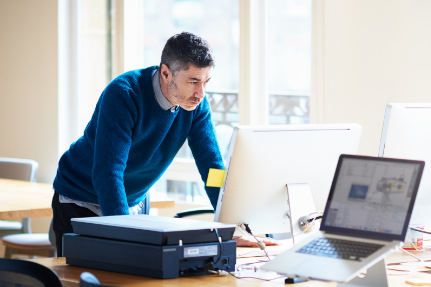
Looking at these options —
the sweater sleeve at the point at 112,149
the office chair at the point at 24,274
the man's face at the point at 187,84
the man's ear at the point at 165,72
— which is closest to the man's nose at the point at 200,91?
the man's face at the point at 187,84

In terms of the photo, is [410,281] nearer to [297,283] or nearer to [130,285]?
[297,283]

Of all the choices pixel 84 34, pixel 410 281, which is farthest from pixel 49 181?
pixel 410 281

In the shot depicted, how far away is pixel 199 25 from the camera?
485 centimetres

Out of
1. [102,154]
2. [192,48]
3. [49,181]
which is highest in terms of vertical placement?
[192,48]

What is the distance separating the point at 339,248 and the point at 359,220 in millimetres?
98

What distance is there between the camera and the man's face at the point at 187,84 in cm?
226

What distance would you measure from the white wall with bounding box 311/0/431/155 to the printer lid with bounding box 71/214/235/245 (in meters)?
1.69

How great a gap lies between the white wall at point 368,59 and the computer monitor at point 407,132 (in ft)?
4.15

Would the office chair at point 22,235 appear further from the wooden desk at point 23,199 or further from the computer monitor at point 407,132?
the computer monitor at point 407,132

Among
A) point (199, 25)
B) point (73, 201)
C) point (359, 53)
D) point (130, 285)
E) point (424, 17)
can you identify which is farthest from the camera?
point (199, 25)

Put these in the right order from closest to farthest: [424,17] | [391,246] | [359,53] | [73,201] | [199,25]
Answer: [391,246] → [73,201] → [424,17] → [359,53] → [199,25]

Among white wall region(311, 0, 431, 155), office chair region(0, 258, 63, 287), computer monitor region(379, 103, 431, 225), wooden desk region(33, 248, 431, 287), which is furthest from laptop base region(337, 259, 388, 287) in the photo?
white wall region(311, 0, 431, 155)

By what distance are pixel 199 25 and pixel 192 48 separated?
268cm

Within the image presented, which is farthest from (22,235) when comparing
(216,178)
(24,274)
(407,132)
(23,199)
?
(407,132)
